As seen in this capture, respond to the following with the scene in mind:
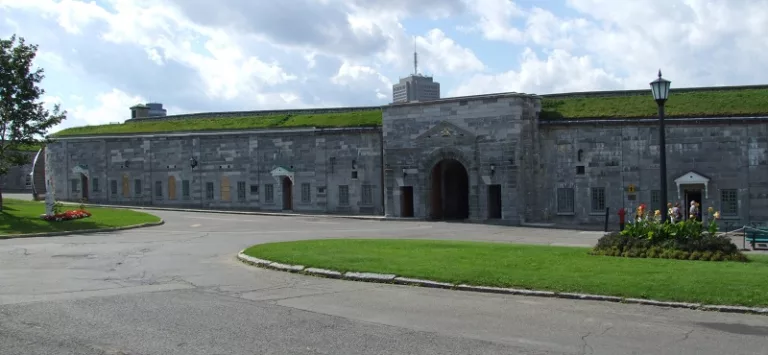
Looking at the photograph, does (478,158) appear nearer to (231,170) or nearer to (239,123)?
(231,170)

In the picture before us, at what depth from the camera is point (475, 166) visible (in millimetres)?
39500

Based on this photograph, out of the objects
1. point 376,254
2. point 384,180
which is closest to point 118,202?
point 384,180

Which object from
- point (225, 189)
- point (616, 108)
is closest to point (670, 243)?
point (616, 108)

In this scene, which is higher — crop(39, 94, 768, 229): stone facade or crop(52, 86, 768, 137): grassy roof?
crop(52, 86, 768, 137): grassy roof

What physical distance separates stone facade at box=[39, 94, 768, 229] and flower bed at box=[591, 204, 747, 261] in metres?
18.9

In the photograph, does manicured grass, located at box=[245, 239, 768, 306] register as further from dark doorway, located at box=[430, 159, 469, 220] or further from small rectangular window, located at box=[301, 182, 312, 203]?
small rectangular window, located at box=[301, 182, 312, 203]

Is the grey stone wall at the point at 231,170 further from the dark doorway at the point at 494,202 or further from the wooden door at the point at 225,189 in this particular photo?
the dark doorway at the point at 494,202

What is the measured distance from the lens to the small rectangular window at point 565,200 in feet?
125

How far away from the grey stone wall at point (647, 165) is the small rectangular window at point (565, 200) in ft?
0.18

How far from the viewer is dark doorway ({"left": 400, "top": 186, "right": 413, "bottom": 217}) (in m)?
42.4

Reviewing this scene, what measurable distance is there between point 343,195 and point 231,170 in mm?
9943


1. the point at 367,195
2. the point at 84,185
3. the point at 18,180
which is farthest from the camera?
the point at 18,180

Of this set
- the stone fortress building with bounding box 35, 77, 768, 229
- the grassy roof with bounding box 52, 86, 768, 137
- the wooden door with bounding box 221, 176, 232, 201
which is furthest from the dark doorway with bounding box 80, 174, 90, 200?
the wooden door with bounding box 221, 176, 232, 201

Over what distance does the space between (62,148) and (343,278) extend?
172 ft
